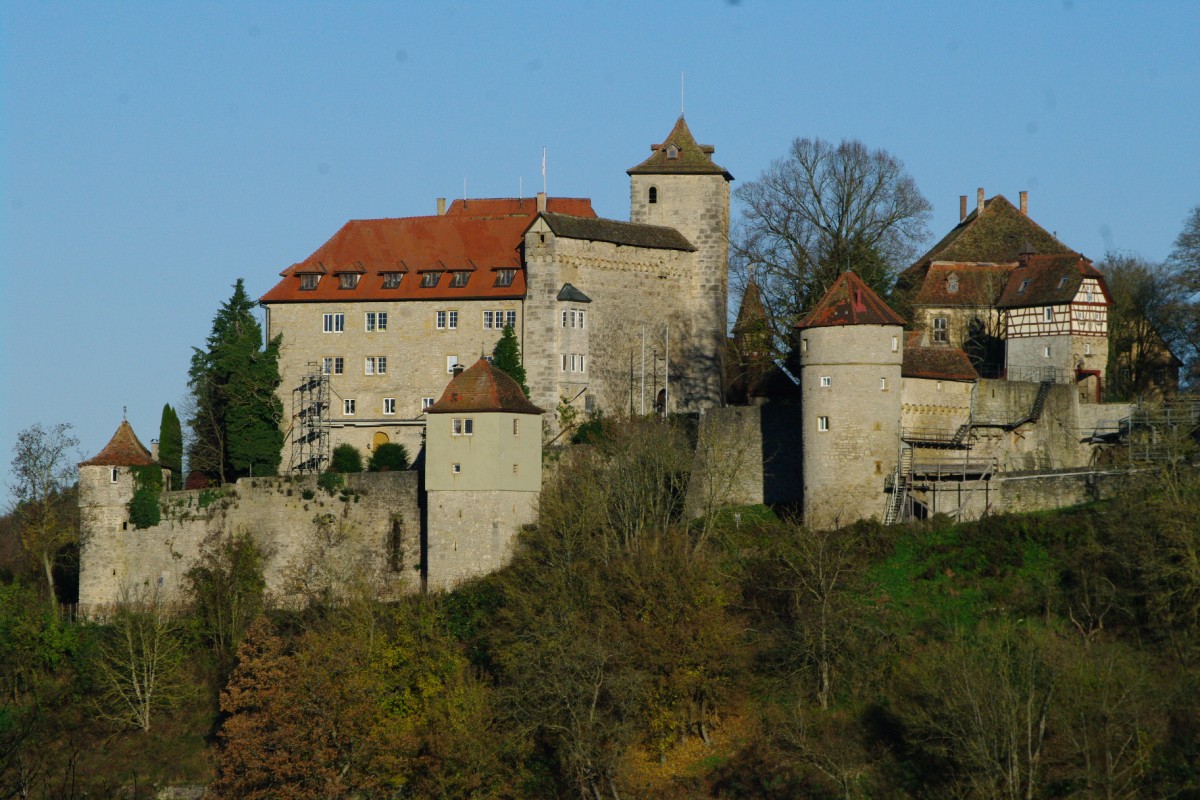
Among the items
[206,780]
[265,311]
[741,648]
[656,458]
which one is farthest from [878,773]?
[265,311]

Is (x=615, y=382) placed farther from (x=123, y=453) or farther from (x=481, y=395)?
(x=123, y=453)

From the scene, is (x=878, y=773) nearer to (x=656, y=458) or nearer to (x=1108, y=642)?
(x=1108, y=642)

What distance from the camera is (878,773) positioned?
37625mm

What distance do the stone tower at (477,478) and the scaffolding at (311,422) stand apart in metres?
7.74

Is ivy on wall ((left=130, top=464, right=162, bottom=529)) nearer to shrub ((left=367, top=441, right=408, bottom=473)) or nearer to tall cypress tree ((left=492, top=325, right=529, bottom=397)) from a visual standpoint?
shrub ((left=367, top=441, right=408, bottom=473))

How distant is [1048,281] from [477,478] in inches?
735

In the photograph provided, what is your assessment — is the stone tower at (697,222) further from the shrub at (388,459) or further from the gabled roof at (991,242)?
the shrub at (388,459)

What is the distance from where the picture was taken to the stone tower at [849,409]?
4603 cm

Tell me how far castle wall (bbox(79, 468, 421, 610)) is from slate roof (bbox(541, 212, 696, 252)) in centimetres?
979

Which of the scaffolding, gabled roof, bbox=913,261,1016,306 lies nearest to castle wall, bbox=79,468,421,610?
the scaffolding

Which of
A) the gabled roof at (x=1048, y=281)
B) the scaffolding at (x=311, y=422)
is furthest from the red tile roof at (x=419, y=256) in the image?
the gabled roof at (x=1048, y=281)

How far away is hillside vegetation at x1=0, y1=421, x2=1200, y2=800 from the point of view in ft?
118

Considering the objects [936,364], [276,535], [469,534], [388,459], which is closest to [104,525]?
[276,535]

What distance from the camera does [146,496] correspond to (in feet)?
174
